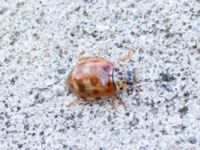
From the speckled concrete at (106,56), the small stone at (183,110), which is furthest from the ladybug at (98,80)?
the small stone at (183,110)

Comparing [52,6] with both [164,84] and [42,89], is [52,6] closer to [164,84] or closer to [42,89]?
[42,89]

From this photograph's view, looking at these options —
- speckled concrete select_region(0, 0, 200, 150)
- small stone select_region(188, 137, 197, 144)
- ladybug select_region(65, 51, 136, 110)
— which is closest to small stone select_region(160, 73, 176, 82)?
speckled concrete select_region(0, 0, 200, 150)

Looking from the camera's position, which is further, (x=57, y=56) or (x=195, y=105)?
(x=57, y=56)

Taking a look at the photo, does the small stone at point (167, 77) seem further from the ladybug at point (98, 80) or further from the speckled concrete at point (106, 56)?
the ladybug at point (98, 80)

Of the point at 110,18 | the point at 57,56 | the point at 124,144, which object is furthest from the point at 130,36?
the point at 124,144

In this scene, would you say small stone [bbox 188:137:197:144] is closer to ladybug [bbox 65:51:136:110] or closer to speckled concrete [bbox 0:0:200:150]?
speckled concrete [bbox 0:0:200:150]

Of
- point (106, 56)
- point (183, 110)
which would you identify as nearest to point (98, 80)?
point (106, 56)
